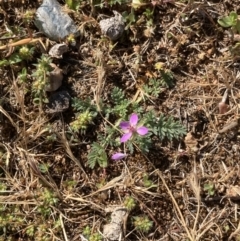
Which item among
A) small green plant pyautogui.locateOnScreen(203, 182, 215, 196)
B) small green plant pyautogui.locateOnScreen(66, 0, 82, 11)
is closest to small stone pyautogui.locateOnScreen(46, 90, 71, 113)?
small green plant pyautogui.locateOnScreen(66, 0, 82, 11)

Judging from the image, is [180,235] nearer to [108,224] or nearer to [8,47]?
[108,224]

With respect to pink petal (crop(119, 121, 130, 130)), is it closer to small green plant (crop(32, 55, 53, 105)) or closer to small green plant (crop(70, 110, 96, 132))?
small green plant (crop(70, 110, 96, 132))

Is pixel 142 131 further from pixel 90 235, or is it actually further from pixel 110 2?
pixel 110 2

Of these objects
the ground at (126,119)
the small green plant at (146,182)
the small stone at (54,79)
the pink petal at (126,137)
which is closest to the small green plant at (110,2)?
the ground at (126,119)

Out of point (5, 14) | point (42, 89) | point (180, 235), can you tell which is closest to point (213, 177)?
point (180, 235)

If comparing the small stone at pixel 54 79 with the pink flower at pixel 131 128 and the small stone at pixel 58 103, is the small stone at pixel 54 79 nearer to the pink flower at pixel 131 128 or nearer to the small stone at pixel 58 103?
the small stone at pixel 58 103
